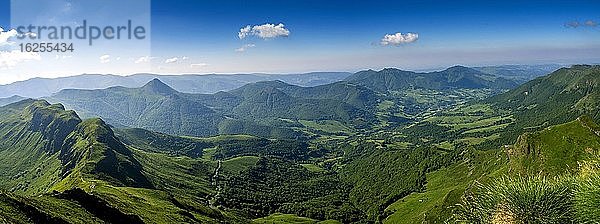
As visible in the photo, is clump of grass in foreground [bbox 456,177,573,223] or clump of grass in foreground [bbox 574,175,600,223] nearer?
clump of grass in foreground [bbox 574,175,600,223]

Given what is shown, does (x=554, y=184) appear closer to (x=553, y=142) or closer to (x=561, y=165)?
(x=561, y=165)

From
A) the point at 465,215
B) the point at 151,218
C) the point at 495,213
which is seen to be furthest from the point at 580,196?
the point at 151,218

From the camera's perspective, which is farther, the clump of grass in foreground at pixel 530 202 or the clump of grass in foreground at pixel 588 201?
the clump of grass in foreground at pixel 530 202

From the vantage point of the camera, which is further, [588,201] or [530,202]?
[530,202]

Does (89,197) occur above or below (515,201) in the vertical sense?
below

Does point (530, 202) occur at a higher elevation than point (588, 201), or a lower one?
lower

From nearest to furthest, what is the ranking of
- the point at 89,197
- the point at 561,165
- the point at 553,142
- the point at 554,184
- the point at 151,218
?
the point at 554,184 < the point at 89,197 < the point at 151,218 < the point at 561,165 < the point at 553,142

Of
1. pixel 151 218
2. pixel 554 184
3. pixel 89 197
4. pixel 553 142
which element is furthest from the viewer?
pixel 553 142

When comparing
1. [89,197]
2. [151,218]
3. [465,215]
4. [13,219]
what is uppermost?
[465,215]
